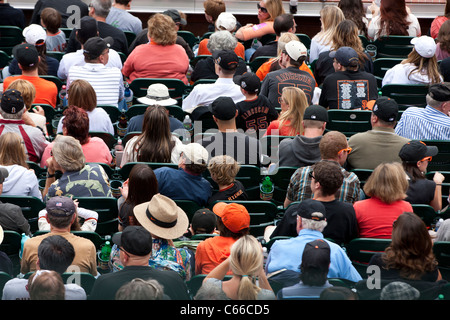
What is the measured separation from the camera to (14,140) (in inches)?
238

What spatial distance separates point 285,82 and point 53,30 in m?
3.02

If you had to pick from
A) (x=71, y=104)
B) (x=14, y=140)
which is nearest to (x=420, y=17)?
(x=71, y=104)

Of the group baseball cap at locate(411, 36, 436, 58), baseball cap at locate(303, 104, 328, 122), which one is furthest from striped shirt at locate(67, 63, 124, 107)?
baseball cap at locate(411, 36, 436, 58)

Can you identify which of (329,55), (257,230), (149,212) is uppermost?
(329,55)

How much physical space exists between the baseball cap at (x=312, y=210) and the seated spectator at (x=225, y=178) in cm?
107

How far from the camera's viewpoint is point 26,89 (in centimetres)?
707

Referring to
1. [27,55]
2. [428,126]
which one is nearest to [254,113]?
[428,126]

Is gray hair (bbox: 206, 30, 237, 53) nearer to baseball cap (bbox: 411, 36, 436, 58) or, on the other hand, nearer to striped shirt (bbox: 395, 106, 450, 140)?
baseball cap (bbox: 411, 36, 436, 58)

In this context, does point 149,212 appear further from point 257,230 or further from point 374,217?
point 374,217

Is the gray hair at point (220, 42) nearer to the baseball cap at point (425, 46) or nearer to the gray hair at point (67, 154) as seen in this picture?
the baseball cap at point (425, 46)

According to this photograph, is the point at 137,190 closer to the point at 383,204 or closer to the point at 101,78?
the point at 383,204

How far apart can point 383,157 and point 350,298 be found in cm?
264

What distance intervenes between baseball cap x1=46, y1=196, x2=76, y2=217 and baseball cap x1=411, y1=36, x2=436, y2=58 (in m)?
4.33
